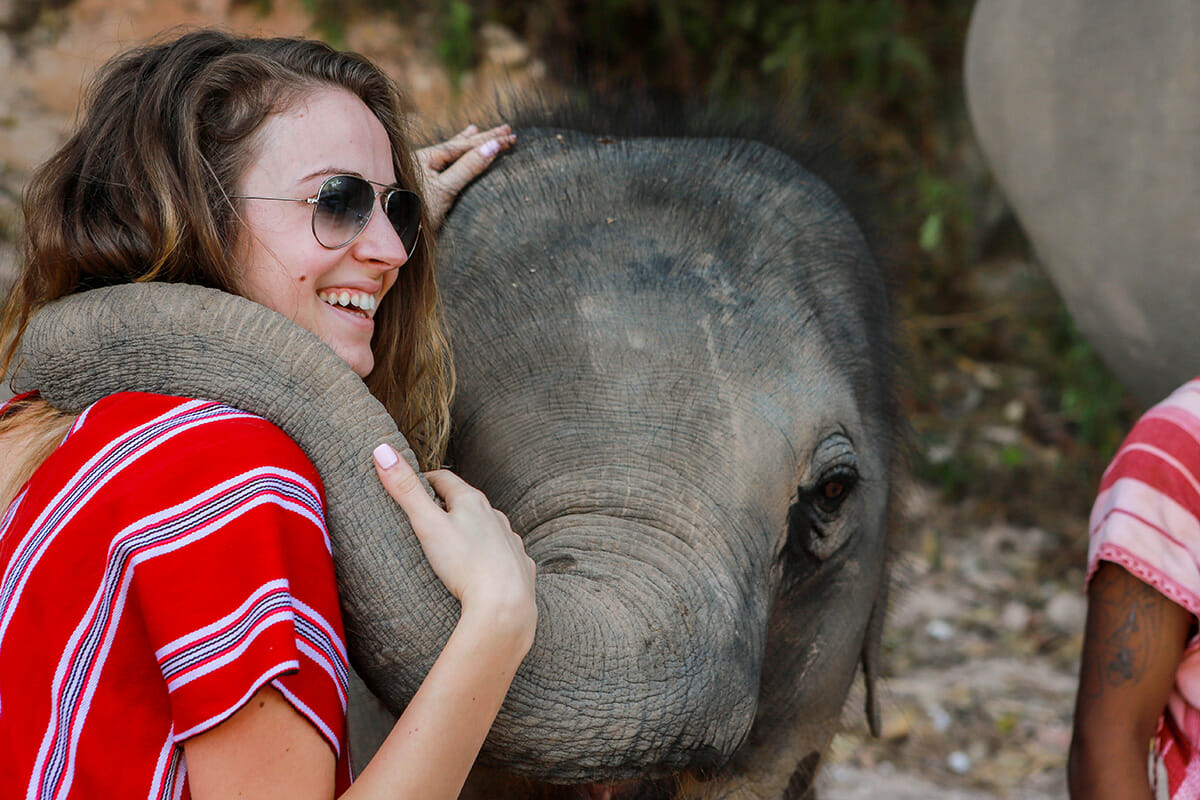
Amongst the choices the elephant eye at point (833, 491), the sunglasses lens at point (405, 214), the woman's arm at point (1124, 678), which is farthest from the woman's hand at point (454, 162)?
the woman's arm at point (1124, 678)

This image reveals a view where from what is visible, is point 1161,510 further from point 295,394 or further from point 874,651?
point 295,394

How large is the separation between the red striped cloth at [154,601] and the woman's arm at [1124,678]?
1460 millimetres

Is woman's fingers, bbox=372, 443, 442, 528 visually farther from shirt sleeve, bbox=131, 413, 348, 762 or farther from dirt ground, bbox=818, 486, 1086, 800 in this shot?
dirt ground, bbox=818, 486, 1086, 800

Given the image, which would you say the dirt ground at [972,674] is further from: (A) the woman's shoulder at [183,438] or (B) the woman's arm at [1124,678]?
(A) the woman's shoulder at [183,438]

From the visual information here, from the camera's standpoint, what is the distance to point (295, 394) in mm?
1264

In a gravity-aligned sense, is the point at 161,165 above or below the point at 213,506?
above

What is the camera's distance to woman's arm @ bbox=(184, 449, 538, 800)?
1061 mm

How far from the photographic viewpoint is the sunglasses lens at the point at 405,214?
1488 mm

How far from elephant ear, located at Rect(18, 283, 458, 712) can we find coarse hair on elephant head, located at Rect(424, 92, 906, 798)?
15 centimetres

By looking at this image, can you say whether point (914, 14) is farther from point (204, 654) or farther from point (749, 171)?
point (204, 654)

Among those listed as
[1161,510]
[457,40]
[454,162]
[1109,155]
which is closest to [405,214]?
[454,162]

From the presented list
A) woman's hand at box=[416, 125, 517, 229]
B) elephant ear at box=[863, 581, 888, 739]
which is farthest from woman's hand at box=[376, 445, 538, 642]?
elephant ear at box=[863, 581, 888, 739]

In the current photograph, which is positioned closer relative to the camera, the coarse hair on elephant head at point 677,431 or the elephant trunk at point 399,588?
the elephant trunk at point 399,588

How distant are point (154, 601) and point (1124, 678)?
5.47 feet
